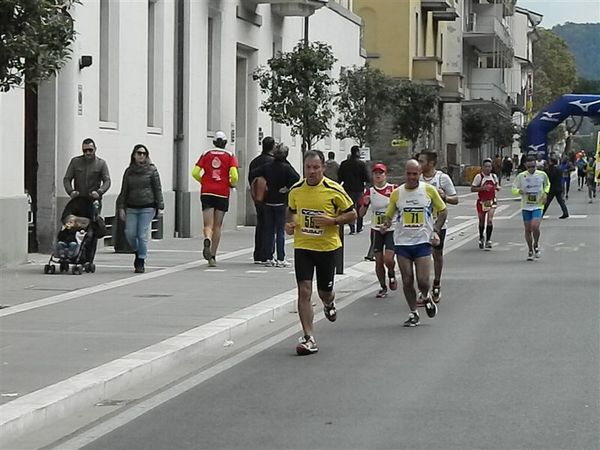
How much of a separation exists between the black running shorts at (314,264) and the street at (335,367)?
27.7 inches

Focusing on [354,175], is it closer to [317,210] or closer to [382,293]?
[382,293]

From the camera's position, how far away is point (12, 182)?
1909cm

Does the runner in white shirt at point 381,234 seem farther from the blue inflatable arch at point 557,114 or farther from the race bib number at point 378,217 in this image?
the blue inflatable arch at point 557,114

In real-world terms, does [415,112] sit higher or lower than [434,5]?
lower

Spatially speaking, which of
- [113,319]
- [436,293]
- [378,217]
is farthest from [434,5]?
[113,319]

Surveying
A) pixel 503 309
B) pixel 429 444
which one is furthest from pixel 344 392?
pixel 503 309

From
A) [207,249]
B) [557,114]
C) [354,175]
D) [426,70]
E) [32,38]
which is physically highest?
[426,70]

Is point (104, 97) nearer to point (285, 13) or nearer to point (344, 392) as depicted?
point (285, 13)

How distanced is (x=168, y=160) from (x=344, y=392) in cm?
1737

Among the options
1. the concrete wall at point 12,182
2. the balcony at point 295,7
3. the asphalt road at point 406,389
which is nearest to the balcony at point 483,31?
the balcony at point 295,7

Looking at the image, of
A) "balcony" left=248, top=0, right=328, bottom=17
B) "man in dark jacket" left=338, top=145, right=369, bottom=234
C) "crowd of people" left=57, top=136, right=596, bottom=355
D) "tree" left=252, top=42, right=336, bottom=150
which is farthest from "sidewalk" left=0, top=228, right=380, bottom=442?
"balcony" left=248, top=0, right=328, bottom=17

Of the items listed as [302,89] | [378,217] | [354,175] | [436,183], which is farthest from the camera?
[302,89]

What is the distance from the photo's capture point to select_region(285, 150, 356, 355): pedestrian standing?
1230 cm

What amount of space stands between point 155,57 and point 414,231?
518 inches
